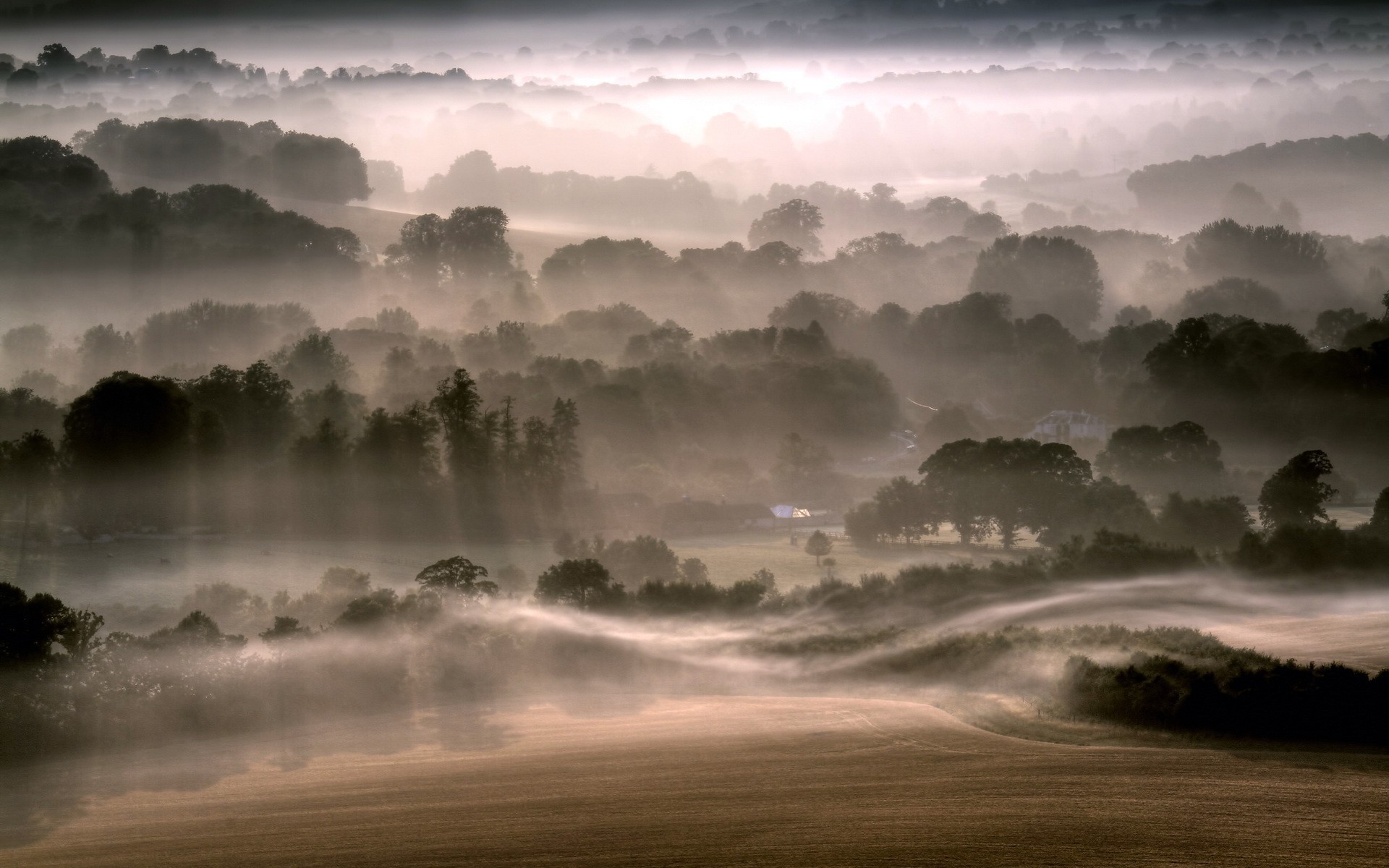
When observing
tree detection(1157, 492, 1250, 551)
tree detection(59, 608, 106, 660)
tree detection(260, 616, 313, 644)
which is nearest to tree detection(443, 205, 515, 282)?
tree detection(1157, 492, 1250, 551)

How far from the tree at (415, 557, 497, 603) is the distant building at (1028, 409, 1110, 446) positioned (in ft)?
155

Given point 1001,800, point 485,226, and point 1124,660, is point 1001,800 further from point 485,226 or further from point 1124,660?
point 485,226

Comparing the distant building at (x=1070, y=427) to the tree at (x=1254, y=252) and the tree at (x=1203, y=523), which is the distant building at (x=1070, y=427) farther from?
the tree at (x=1254, y=252)

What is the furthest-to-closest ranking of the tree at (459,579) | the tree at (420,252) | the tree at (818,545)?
the tree at (420,252) → the tree at (818,545) → the tree at (459,579)

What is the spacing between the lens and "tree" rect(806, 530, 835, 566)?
44844 millimetres

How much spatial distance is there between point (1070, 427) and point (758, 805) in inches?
2551

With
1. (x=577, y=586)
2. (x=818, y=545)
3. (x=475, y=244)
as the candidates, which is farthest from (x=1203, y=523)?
(x=475, y=244)

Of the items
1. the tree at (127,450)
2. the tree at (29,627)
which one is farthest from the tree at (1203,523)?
the tree at (127,450)

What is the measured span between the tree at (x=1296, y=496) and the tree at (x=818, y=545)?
57.8 ft

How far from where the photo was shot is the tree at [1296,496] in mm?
45594

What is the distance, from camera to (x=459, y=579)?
36.2 meters

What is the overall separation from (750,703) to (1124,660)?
30.1ft

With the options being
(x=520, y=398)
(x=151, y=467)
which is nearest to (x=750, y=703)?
(x=151, y=467)

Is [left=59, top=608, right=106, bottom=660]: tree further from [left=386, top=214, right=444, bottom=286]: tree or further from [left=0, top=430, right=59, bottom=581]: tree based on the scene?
[left=386, top=214, right=444, bottom=286]: tree
